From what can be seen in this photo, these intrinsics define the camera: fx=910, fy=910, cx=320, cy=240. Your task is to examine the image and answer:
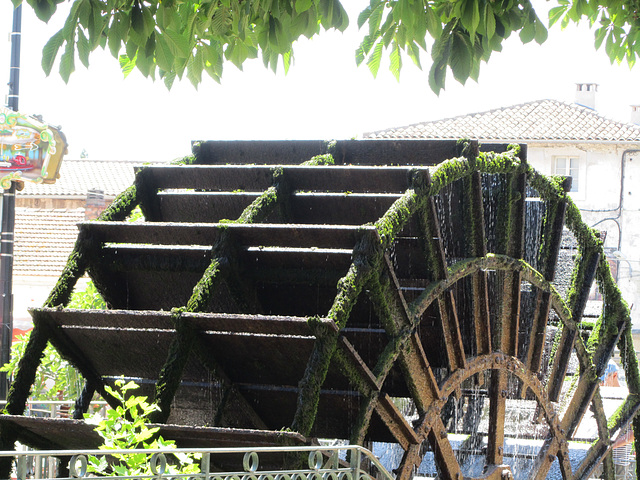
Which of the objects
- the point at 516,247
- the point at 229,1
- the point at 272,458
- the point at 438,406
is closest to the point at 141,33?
the point at 229,1

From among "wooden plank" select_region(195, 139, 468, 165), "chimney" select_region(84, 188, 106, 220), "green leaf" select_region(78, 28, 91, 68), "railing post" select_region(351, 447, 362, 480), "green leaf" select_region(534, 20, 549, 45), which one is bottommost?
"railing post" select_region(351, 447, 362, 480)

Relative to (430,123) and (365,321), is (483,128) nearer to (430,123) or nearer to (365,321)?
(430,123)

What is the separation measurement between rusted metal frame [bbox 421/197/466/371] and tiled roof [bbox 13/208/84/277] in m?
11.3

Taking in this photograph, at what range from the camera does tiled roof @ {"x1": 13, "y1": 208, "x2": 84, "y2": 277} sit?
1669 cm

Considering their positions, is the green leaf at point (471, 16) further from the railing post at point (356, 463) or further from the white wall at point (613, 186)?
the white wall at point (613, 186)

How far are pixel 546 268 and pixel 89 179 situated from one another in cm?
1989

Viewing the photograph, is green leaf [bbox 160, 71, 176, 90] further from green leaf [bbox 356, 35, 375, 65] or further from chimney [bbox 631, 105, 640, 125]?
chimney [bbox 631, 105, 640, 125]

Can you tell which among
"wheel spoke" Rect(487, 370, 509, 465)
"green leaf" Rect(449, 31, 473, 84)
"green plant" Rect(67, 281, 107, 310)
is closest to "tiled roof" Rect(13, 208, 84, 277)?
"green plant" Rect(67, 281, 107, 310)

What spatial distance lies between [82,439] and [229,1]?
9.00 feet

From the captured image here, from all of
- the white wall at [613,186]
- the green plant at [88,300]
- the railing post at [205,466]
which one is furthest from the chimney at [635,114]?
the railing post at [205,466]

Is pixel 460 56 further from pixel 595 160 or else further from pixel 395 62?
pixel 595 160

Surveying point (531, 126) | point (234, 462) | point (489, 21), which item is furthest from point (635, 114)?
point (489, 21)

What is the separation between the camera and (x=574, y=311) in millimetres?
8023

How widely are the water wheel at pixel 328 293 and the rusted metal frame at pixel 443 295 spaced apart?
0.05 ft
